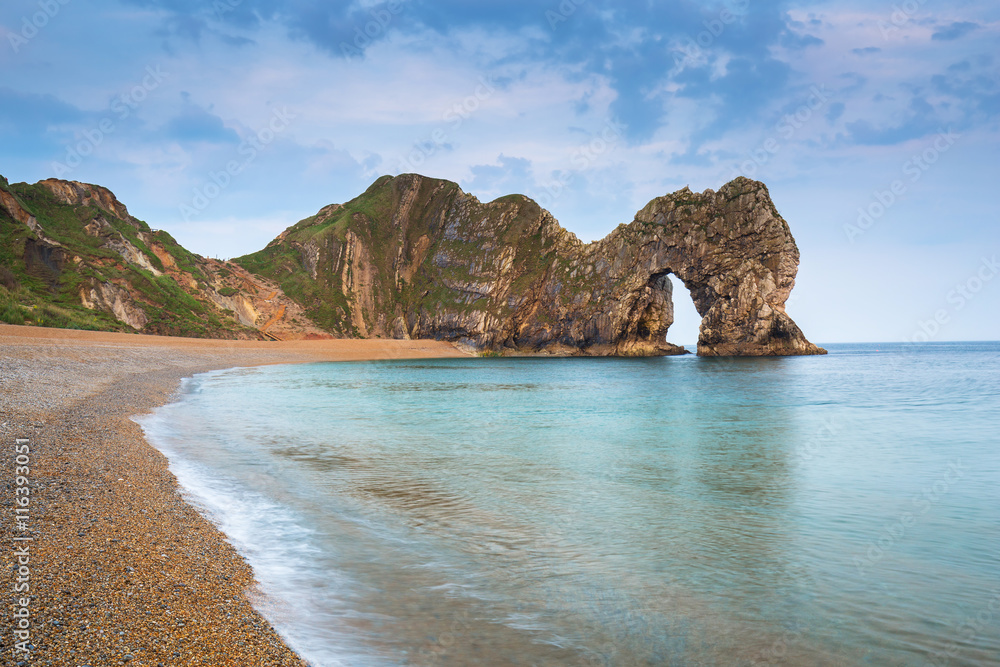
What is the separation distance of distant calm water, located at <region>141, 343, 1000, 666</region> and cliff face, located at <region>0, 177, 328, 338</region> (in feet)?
126

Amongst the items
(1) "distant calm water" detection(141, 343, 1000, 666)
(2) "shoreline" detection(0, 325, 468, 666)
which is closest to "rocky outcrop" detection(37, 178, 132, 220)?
(1) "distant calm water" detection(141, 343, 1000, 666)

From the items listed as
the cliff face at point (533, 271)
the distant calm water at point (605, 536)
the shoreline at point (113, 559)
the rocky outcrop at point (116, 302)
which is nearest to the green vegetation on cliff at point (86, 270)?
the rocky outcrop at point (116, 302)

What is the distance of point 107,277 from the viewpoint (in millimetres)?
60594

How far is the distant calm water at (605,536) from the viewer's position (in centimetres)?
525

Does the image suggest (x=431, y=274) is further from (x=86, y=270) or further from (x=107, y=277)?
(x=86, y=270)

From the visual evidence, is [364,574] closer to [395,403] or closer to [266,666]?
[266,666]

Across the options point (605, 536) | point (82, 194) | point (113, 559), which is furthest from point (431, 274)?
point (113, 559)

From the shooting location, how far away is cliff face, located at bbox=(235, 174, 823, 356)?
3095 inches

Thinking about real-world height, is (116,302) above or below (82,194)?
below

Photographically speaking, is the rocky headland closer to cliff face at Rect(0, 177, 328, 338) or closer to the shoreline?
cliff face at Rect(0, 177, 328, 338)

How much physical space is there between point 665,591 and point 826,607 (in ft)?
5.67

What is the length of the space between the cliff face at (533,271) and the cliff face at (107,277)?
15.0 metres

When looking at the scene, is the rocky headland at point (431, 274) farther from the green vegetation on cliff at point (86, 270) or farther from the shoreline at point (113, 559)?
the shoreline at point (113, 559)

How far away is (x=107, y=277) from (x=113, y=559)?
6811cm
